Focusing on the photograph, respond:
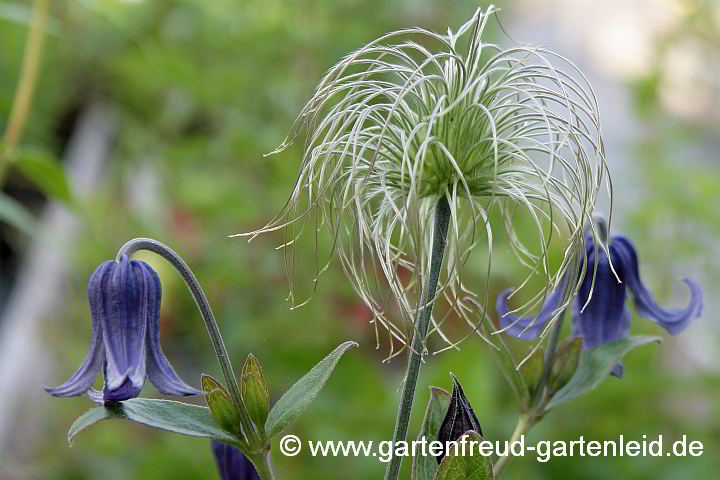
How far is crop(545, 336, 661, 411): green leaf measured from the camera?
912 mm

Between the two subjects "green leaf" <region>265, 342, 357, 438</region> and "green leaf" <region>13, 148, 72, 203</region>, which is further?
"green leaf" <region>13, 148, 72, 203</region>

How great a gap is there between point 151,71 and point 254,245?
635 millimetres

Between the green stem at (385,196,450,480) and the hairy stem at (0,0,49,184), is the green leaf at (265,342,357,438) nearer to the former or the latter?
the green stem at (385,196,450,480)

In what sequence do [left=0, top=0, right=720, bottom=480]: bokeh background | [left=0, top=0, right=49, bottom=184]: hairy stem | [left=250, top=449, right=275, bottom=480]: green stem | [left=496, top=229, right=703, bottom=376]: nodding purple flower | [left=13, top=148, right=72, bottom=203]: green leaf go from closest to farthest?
1. [left=250, top=449, right=275, bottom=480]: green stem
2. [left=496, top=229, right=703, bottom=376]: nodding purple flower
3. [left=13, top=148, right=72, bottom=203]: green leaf
4. [left=0, top=0, right=49, bottom=184]: hairy stem
5. [left=0, top=0, right=720, bottom=480]: bokeh background

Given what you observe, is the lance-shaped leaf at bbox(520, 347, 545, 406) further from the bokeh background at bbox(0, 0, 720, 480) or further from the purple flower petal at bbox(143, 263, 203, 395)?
the bokeh background at bbox(0, 0, 720, 480)

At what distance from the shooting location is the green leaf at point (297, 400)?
2.66 ft

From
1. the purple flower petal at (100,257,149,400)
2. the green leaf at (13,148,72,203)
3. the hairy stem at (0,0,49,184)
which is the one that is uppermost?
the hairy stem at (0,0,49,184)

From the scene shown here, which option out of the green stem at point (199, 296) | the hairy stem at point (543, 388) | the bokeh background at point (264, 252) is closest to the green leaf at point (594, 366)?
the hairy stem at point (543, 388)

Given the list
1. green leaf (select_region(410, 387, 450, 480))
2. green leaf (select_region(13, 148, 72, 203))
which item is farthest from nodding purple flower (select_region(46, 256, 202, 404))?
green leaf (select_region(13, 148, 72, 203))

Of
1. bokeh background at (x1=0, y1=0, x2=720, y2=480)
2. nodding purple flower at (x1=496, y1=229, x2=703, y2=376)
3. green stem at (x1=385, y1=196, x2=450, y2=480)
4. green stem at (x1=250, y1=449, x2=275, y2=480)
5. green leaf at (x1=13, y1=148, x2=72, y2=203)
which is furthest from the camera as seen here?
bokeh background at (x1=0, y1=0, x2=720, y2=480)

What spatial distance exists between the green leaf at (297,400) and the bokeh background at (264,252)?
2.37 feet

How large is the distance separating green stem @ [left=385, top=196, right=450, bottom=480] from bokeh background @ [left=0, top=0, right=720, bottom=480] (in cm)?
82

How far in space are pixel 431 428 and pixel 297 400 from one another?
133 mm

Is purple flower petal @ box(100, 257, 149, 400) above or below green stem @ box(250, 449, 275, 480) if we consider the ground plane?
above
